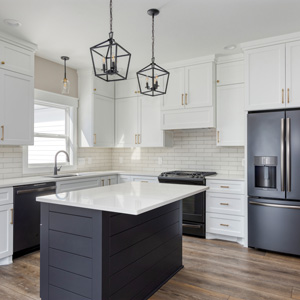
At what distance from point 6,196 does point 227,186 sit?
281 centimetres

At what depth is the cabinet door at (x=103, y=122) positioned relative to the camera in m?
4.86

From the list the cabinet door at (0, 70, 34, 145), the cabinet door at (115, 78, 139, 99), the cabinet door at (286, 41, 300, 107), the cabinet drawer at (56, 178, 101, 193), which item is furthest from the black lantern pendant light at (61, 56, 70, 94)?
the cabinet door at (286, 41, 300, 107)

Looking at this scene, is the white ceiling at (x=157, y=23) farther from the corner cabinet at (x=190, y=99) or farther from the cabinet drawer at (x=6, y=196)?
the cabinet drawer at (x=6, y=196)

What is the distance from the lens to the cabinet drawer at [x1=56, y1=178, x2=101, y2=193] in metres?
3.80

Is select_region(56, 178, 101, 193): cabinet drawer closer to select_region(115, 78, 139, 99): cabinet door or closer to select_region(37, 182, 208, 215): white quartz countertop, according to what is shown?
select_region(37, 182, 208, 215): white quartz countertop

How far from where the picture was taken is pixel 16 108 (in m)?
3.56

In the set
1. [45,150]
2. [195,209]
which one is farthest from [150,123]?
[45,150]

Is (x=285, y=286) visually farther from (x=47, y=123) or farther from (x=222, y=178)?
(x=47, y=123)

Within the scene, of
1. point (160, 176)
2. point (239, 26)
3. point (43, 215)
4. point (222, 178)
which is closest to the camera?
point (43, 215)

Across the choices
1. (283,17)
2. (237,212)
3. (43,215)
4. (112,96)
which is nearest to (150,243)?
(43,215)

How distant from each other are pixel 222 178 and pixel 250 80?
138 cm

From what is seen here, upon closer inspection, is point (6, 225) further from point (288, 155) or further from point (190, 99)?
point (288, 155)

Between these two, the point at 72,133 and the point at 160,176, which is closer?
the point at 160,176

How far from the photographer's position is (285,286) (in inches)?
105
